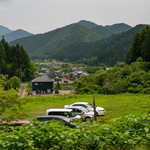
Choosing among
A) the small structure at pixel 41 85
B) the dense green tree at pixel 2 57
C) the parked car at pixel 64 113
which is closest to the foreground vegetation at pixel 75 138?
the parked car at pixel 64 113

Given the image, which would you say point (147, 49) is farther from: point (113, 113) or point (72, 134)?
point (72, 134)

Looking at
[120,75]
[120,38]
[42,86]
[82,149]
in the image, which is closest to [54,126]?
[82,149]

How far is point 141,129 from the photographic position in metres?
4.98

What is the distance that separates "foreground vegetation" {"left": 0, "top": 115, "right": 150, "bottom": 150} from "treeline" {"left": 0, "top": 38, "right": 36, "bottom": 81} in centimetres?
4462

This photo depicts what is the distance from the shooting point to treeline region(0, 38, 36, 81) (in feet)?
157

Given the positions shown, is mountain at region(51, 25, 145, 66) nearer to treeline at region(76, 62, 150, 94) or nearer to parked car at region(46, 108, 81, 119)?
treeline at region(76, 62, 150, 94)

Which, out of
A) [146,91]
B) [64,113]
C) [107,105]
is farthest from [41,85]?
[64,113]

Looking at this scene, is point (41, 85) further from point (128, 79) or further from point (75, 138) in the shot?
point (75, 138)

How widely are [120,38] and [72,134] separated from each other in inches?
5447

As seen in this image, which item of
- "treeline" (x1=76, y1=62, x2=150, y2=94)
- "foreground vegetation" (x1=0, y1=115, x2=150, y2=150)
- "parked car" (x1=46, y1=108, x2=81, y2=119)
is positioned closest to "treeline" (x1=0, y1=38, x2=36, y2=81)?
Answer: "treeline" (x1=76, y1=62, x2=150, y2=94)

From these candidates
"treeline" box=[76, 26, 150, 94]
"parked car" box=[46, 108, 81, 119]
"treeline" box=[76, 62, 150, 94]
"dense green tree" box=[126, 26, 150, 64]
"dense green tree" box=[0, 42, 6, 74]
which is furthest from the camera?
"dense green tree" box=[0, 42, 6, 74]

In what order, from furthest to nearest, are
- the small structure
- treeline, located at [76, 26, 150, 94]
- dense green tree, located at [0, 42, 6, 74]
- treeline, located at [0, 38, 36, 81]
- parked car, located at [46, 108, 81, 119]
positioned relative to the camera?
treeline, located at [0, 38, 36, 81]
dense green tree, located at [0, 42, 6, 74]
the small structure
treeline, located at [76, 26, 150, 94]
parked car, located at [46, 108, 81, 119]

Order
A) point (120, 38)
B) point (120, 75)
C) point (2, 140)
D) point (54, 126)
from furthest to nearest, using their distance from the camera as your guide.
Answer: point (120, 38) → point (120, 75) → point (54, 126) → point (2, 140)

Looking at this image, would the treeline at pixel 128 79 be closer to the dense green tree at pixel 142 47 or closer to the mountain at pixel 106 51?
the dense green tree at pixel 142 47
